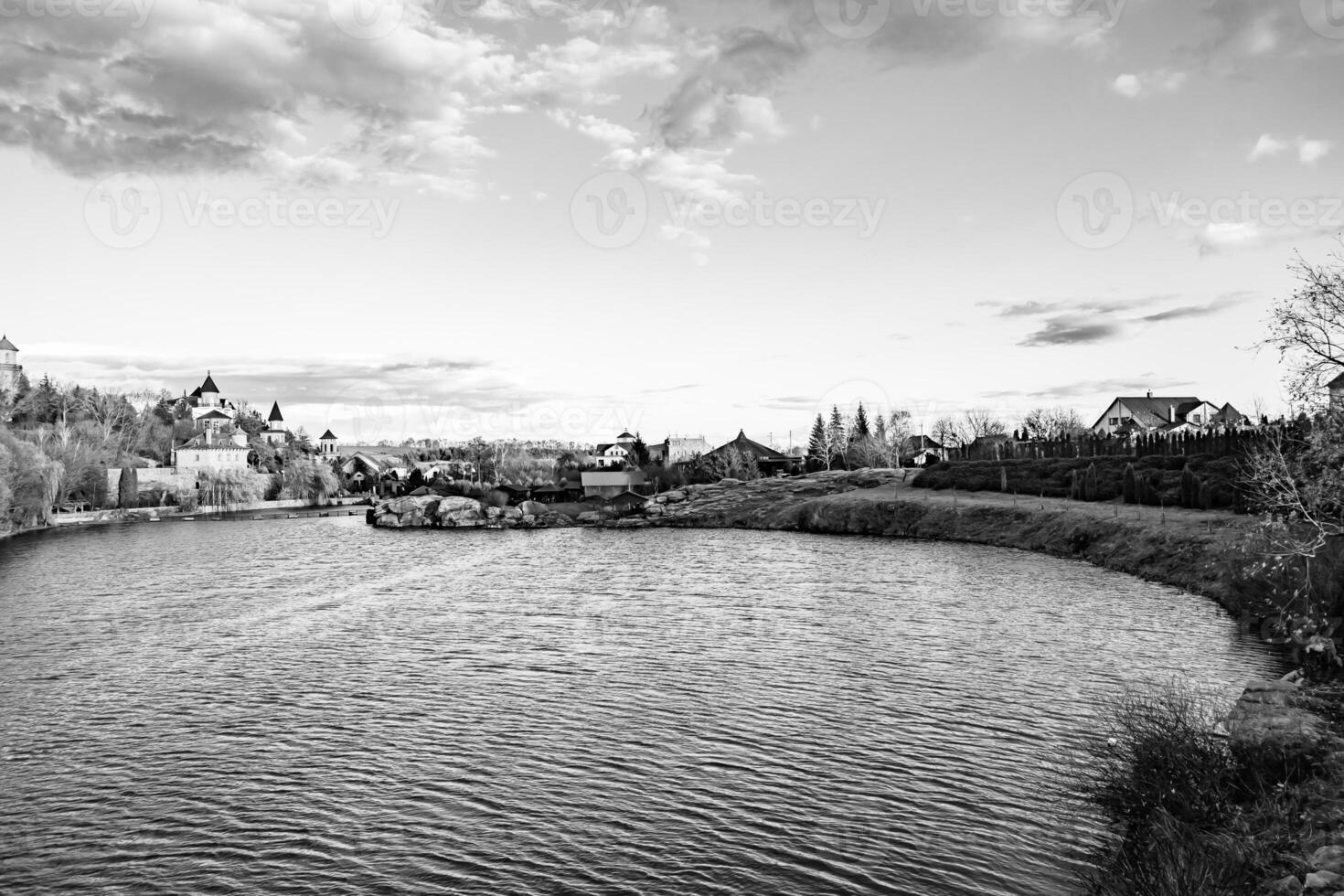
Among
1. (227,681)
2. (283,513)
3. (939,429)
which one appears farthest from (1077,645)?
(939,429)

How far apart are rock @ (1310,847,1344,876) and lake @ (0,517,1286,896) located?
401cm

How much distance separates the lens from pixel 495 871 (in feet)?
52.3

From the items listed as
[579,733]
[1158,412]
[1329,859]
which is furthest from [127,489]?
[1158,412]

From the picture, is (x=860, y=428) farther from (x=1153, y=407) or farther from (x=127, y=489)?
(x=127, y=489)

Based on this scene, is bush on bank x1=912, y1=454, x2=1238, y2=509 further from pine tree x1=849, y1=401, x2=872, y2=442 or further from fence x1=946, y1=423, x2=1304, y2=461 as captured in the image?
pine tree x1=849, y1=401, x2=872, y2=442

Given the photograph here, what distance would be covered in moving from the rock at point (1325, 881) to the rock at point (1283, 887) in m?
0.18

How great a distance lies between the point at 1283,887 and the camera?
11.7 m

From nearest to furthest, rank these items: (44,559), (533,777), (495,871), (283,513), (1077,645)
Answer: (495,871) → (533,777) → (1077,645) → (44,559) → (283,513)

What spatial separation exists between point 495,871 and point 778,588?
37853mm

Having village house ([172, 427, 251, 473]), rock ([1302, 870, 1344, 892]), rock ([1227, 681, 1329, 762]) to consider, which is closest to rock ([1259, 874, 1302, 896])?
rock ([1302, 870, 1344, 892])

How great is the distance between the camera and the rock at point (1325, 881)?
11.2 meters

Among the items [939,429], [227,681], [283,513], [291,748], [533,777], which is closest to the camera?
[533,777]

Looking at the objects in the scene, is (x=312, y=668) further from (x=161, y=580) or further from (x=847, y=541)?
(x=847, y=541)

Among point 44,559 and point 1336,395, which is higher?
point 1336,395
